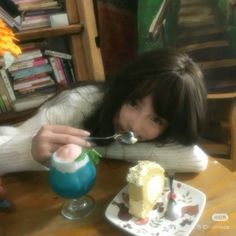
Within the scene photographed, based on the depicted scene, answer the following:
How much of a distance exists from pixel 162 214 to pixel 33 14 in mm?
973

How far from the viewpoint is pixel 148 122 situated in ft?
2.80

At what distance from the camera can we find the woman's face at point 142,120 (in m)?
0.84

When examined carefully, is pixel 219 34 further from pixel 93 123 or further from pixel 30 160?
pixel 30 160

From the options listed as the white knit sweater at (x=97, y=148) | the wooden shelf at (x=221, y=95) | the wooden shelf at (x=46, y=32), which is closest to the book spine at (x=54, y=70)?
the wooden shelf at (x=46, y=32)

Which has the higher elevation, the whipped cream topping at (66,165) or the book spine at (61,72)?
the whipped cream topping at (66,165)

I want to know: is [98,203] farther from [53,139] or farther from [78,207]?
[53,139]

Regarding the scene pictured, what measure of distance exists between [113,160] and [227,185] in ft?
0.93

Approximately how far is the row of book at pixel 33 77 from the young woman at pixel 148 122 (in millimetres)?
567

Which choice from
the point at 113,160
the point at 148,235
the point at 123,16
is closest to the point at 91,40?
the point at 123,16

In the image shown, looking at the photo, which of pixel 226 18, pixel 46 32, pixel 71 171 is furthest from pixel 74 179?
pixel 226 18

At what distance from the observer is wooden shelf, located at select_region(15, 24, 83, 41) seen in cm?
136

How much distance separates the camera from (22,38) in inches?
53.8

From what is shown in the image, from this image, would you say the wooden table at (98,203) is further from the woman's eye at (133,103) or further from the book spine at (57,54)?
the book spine at (57,54)

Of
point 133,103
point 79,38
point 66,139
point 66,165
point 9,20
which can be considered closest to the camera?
point 66,165
